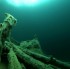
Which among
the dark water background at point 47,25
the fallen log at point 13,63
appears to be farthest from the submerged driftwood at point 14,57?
the dark water background at point 47,25

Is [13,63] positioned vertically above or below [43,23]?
below

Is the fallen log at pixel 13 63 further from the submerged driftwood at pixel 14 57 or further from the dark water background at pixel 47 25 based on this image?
the dark water background at pixel 47 25

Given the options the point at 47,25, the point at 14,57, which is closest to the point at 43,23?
the point at 47,25

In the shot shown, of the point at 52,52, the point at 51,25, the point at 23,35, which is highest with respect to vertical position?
the point at 51,25

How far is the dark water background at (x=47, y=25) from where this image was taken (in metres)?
3.33

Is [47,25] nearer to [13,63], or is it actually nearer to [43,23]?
[43,23]

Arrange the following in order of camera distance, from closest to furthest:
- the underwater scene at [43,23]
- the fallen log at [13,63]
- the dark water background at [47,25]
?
the fallen log at [13,63], the underwater scene at [43,23], the dark water background at [47,25]

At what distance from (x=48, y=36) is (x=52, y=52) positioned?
376 mm

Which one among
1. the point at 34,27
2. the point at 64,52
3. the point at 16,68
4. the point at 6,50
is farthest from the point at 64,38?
the point at 16,68

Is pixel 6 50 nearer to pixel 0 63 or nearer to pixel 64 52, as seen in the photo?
Answer: pixel 0 63

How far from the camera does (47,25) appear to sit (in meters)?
3.53

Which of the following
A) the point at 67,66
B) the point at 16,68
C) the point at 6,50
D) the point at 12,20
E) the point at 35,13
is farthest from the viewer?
the point at 35,13

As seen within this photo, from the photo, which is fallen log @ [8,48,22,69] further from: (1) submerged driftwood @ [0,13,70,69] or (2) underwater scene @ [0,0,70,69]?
→ (2) underwater scene @ [0,0,70,69]

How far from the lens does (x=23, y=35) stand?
3.51 metres
